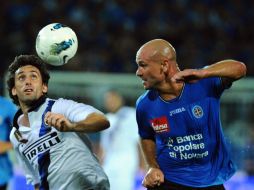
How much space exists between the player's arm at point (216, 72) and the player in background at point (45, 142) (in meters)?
0.79

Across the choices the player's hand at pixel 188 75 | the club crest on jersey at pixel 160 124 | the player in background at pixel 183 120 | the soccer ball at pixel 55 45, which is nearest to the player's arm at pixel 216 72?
the player's hand at pixel 188 75

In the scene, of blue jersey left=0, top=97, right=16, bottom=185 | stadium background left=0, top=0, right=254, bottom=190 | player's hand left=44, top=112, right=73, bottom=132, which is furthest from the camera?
stadium background left=0, top=0, right=254, bottom=190

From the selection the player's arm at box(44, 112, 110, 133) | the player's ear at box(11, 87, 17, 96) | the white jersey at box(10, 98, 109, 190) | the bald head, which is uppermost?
the bald head

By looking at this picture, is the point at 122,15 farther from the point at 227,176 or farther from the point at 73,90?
the point at 227,176

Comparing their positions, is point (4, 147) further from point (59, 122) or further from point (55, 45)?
point (59, 122)

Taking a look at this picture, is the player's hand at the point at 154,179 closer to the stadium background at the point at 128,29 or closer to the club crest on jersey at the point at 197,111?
the club crest on jersey at the point at 197,111

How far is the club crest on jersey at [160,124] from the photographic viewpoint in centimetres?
526

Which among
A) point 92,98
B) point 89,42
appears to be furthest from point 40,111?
point 89,42

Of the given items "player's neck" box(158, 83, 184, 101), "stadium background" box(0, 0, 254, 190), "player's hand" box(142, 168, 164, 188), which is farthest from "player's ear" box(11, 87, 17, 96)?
"stadium background" box(0, 0, 254, 190)

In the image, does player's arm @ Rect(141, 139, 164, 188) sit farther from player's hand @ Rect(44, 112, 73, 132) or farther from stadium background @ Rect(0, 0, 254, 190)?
stadium background @ Rect(0, 0, 254, 190)

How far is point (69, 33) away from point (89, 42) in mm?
8288

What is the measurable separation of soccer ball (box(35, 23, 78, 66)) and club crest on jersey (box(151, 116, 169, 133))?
0.91 metres

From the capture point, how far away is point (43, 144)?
16.6 feet

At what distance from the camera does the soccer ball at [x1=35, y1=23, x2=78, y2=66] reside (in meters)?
5.60
